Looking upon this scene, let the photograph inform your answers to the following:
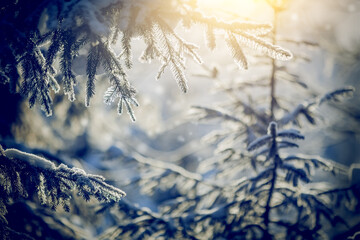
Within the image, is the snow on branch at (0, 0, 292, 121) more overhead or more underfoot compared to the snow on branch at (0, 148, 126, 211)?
more overhead

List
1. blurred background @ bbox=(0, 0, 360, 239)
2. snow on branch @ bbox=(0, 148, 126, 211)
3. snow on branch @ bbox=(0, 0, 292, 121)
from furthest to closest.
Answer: blurred background @ bbox=(0, 0, 360, 239) < snow on branch @ bbox=(0, 148, 126, 211) < snow on branch @ bbox=(0, 0, 292, 121)

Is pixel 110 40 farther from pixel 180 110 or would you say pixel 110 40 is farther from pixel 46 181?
pixel 180 110

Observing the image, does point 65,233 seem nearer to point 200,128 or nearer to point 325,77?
point 200,128

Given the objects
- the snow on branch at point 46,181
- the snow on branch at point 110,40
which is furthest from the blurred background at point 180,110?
the snow on branch at point 46,181

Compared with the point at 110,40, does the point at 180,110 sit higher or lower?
higher

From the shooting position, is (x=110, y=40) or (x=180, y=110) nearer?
(x=110, y=40)

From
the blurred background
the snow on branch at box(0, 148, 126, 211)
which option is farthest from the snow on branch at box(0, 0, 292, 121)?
the snow on branch at box(0, 148, 126, 211)

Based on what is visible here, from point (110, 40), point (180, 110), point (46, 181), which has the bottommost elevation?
point (46, 181)

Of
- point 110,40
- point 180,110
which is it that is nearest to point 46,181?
point 110,40

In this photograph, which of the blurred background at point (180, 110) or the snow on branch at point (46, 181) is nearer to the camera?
the snow on branch at point (46, 181)

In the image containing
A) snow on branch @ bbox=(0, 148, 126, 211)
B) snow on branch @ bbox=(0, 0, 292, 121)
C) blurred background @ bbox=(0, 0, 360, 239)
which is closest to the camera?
snow on branch @ bbox=(0, 0, 292, 121)

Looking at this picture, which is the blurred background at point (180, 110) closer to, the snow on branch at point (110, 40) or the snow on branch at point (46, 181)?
the snow on branch at point (110, 40)

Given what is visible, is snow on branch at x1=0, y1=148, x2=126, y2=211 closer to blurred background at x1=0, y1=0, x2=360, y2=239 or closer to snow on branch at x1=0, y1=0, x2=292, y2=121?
snow on branch at x1=0, y1=0, x2=292, y2=121
